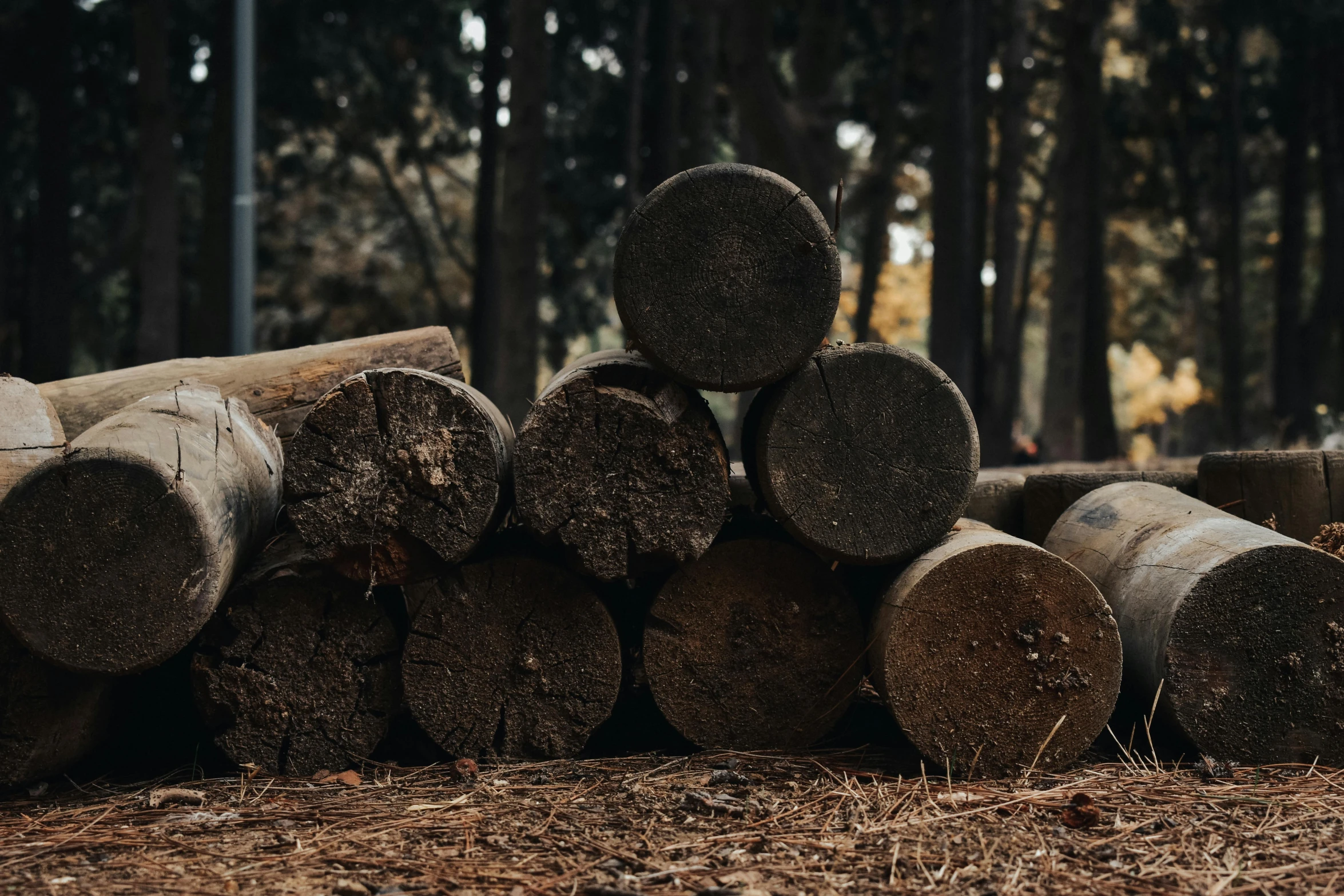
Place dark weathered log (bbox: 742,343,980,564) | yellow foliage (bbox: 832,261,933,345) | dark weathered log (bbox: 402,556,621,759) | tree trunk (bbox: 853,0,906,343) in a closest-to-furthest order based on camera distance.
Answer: dark weathered log (bbox: 742,343,980,564) < dark weathered log (bbox: 402,556,621,759) < tree trunk (bbox: 853,0,906,343) < yellow foliage (bbox: 832,261,933,345)

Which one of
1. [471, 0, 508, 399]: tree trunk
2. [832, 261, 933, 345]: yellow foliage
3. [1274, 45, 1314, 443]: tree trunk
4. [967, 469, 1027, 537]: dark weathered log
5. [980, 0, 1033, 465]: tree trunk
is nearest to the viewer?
[967, 469, 1027, 537]: dark weathered log

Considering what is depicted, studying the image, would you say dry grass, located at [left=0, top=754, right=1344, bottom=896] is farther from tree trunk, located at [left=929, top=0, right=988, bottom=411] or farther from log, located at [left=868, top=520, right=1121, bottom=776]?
tree trunk, located at [left=929, top=0, right=988, bottom=411]

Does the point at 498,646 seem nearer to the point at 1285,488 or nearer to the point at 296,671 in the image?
the point at 296,671

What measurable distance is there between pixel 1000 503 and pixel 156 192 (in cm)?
1045

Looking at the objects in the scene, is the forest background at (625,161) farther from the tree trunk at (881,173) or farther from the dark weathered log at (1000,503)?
the dark weathered log at (1000,503)

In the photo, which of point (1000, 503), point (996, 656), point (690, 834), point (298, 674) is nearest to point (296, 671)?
point (298, 674)

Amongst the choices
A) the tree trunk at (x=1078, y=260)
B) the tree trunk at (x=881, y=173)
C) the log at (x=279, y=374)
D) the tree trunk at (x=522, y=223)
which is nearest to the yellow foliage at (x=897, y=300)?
the tree trunk at (x=881, y=173)

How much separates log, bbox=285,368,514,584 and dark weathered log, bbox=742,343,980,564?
960mm

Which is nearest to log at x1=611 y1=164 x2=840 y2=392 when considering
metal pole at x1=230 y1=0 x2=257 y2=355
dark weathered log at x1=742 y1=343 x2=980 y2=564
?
dark weathered log at x1=742 y1=343 x2=980 y2=564

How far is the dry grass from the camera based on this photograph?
2762 mm

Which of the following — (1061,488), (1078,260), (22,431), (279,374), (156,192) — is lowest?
(1061,488)

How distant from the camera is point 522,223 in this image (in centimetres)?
Result: 1186

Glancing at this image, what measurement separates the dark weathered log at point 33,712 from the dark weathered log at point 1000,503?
3.59m

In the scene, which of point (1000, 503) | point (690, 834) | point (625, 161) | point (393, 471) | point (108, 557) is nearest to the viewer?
point (690, 834)
